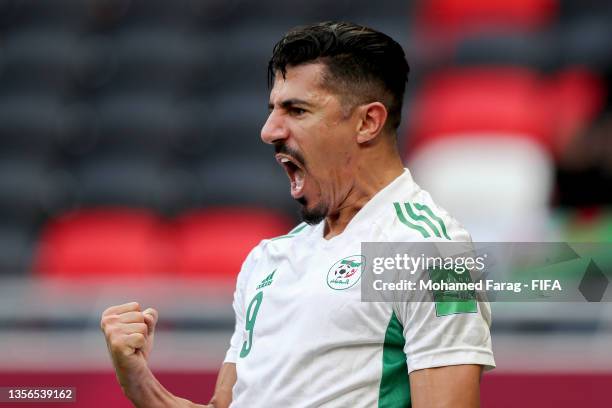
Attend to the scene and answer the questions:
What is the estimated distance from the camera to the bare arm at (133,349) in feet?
7.88

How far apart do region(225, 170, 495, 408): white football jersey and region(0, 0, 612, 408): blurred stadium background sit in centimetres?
183

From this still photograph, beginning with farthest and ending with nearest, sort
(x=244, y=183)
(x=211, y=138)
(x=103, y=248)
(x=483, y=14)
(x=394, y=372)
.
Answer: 1. (x=483, y=14)
2. (x=211, y=138)
3. (x=244, y=183)
4. (x=103, y=248)
5. (x=394, y=372)

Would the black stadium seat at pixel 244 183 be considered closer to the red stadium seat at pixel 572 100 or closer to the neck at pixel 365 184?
the red stadium seat at pixel 572 100

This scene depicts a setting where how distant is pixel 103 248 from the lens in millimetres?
6195

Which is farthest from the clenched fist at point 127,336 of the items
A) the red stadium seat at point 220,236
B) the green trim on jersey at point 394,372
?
the red stadium seat at point 220,236

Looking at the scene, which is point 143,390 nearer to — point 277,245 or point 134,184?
point 277,245

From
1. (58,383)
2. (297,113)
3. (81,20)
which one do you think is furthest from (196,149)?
(297,113)

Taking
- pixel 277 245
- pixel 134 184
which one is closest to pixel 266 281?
pixel 277 245

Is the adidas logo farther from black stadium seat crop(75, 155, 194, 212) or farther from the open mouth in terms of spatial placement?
black stadium seat crop(75, 155, 194, 212)

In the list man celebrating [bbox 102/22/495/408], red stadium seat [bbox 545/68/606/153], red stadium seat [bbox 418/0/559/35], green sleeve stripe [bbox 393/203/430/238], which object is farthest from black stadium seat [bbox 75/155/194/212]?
green sleeve stripe [bbox 393/203/430/238]

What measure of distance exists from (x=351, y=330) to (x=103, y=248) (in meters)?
4.10

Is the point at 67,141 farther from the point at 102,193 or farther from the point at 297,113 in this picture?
the point at 297,113

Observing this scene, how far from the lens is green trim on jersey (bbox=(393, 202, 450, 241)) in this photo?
2305 millimetres

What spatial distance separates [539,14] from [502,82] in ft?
2.39
